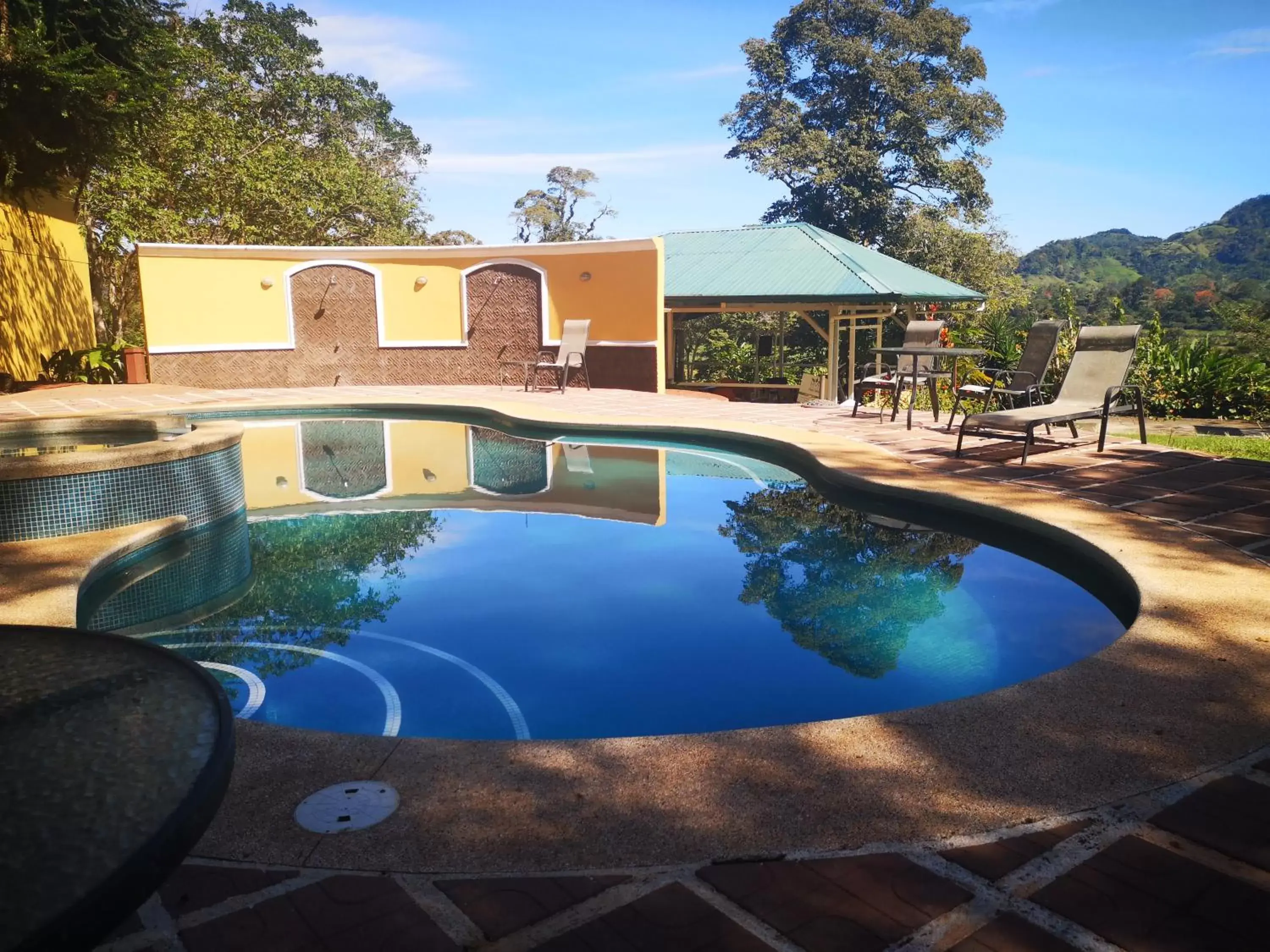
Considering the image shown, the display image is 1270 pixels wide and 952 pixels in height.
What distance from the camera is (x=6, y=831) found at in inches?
38.9

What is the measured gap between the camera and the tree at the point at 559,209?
146ft

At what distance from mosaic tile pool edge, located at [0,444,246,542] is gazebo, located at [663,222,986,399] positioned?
10.4 m

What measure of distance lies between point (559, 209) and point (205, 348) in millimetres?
31133

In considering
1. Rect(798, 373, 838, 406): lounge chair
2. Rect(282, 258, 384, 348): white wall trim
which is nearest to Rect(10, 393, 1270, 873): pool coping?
Rect(798, 373, 838, 406): lounge chair

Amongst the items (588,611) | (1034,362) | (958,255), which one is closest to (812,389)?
(1034,362)

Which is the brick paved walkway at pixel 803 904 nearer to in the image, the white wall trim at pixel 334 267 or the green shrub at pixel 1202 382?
the green shrub at pixel 1202 382

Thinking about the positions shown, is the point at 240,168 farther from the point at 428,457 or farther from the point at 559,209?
the point at 559,209

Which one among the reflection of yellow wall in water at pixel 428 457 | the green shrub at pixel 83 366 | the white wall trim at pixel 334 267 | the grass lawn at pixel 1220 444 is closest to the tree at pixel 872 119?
the white wall trim at pixel 334 267

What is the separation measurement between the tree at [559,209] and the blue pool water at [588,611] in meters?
38.2

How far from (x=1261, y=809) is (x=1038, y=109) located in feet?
110

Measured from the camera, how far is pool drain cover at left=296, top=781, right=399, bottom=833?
85.4 inches

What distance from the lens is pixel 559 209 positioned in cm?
4488

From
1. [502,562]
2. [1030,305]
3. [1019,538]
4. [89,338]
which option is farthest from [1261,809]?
[1030,305]

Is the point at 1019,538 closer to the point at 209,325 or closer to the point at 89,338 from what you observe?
the point at 209,325
